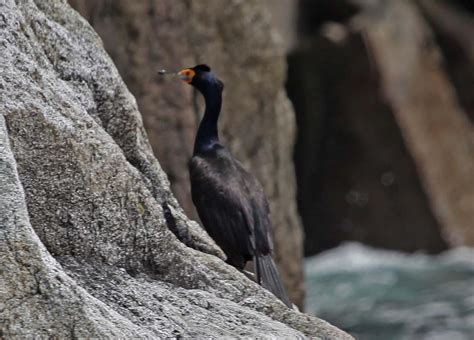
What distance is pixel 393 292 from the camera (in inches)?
588

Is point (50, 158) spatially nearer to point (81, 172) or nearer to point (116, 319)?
point (81, 172)

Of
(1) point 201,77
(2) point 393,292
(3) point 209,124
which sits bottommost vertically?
(3) point 209,124

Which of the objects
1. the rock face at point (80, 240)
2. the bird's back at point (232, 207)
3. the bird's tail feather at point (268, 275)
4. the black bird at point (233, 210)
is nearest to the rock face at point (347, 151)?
the black bird at point (233, 210)

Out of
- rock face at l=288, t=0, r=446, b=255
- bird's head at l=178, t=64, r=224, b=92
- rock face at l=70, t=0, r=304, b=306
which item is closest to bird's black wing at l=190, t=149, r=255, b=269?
bird's head at l=178, t=64, r=224, b=92

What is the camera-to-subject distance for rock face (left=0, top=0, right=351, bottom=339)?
3.98 metres

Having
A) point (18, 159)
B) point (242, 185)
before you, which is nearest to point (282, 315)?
point (18, 159)

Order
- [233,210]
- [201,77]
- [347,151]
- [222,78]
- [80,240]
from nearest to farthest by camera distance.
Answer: [80,240]
[233,210]
[201,77]
[222,78]
[347,151]

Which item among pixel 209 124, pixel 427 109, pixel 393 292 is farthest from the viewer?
pixel 427 109

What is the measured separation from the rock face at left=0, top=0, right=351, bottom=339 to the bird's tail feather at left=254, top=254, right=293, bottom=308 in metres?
2.46

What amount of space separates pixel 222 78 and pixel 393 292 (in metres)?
4.81

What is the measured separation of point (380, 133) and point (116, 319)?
11.6 m

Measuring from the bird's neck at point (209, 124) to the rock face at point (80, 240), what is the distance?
356cm

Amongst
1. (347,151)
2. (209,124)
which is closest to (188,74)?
(209,124)

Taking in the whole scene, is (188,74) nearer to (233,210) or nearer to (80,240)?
(233,210)
